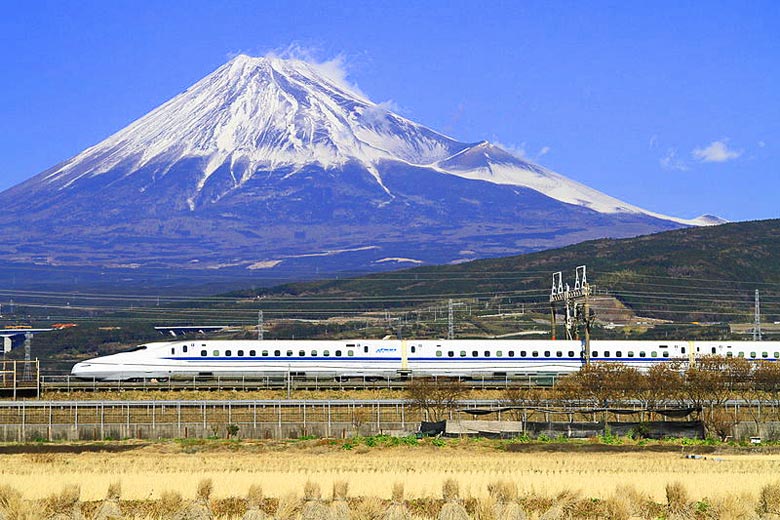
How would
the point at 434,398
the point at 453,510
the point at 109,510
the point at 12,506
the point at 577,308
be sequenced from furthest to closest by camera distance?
the point at 577,308
the point at 434,398
the point at 109,510
the point at 12,506
the point at 453,510

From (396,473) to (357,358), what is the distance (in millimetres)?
34596

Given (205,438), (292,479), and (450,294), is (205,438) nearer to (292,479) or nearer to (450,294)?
(292,479)

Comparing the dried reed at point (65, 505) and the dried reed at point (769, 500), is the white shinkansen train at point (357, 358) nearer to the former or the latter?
the dried reed at point (65, 505)

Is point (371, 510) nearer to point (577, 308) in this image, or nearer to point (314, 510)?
point (314, 510)

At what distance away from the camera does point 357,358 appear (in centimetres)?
8106

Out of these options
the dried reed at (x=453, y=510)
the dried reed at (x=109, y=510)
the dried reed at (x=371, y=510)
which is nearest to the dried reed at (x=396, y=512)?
the dried reed at (x=371, y=510)

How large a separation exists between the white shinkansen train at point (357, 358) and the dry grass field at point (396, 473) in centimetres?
2038

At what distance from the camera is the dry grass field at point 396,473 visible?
131 ft

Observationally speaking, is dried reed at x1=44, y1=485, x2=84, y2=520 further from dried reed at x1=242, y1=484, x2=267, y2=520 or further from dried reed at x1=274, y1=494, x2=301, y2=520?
dried reed at x1=274, y1=494, x2=301, y2=520

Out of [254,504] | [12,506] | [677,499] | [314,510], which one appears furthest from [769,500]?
[12,506]

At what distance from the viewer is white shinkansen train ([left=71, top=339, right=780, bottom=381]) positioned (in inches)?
3142

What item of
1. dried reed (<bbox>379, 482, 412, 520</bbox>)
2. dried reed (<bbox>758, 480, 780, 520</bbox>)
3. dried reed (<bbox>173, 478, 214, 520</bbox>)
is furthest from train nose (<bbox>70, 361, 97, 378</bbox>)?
dried reed (<bbox>758, 480, 780, 520</bbox>)

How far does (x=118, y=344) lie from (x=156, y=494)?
120 m

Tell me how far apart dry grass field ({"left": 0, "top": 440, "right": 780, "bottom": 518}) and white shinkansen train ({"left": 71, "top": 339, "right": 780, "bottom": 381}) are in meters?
20.4
